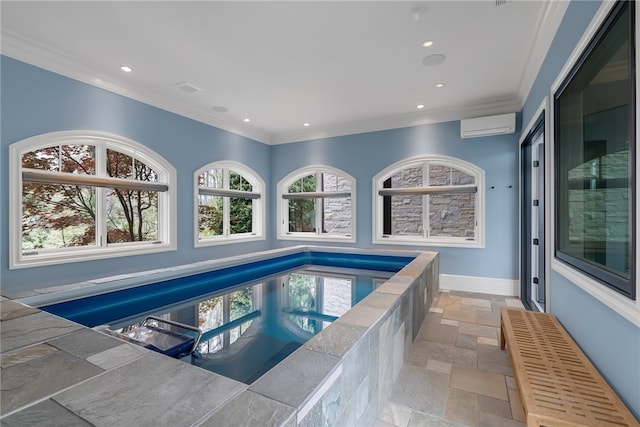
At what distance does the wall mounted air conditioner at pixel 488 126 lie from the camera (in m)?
4.39

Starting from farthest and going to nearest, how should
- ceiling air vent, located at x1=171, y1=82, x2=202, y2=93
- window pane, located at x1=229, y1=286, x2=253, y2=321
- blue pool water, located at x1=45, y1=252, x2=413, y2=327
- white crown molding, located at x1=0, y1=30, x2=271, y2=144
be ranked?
ceiling air vent, located at x1=171, y1=82, x2=202, y2=93
window pane, located at x1=229, y1=286, x2=253, y2=321
white crown molding, located at x1=0, y1=30, x2=271, y2=144
blue pool water, located at x1=45, y1=252, x2=413, y2=327

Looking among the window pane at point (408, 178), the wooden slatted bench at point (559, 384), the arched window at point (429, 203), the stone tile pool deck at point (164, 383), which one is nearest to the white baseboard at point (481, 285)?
the arched window at point (429, 203)

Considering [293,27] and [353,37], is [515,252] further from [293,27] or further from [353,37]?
[293,27]

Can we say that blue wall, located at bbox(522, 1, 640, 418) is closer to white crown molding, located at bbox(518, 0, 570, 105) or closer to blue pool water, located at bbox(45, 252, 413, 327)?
white crown molding, located at bbox(518, 0, 570, 105)

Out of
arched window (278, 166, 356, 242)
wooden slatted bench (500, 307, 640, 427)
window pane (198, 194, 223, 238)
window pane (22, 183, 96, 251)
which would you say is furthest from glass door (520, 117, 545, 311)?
window pane (22, 183, 96, 251)

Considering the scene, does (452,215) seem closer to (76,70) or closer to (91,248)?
(91,248)

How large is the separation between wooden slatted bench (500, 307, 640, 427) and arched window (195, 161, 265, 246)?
4602 mm

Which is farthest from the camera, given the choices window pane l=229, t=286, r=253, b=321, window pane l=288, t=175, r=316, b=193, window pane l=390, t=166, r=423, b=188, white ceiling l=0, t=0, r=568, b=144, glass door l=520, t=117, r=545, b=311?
window pane l=288, t=175, r=316, b=193

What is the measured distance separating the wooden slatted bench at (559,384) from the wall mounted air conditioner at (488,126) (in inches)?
130

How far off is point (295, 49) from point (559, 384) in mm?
3457

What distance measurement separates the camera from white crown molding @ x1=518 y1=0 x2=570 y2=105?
7.66 ft

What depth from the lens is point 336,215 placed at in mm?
6285

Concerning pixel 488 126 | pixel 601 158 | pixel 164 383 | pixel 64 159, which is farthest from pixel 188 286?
pixel 488 126

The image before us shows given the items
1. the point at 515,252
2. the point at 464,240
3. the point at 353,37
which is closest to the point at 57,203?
the point at 353,37
